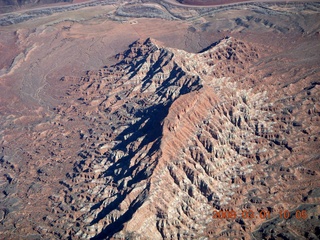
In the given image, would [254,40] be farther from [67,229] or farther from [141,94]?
[67,229]

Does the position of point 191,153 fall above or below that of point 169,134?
below

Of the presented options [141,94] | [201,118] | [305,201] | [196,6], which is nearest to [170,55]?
[141,94]

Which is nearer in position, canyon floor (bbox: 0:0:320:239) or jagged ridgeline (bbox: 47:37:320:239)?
jagged ridgeline (bbox: 47:37:320:239)
